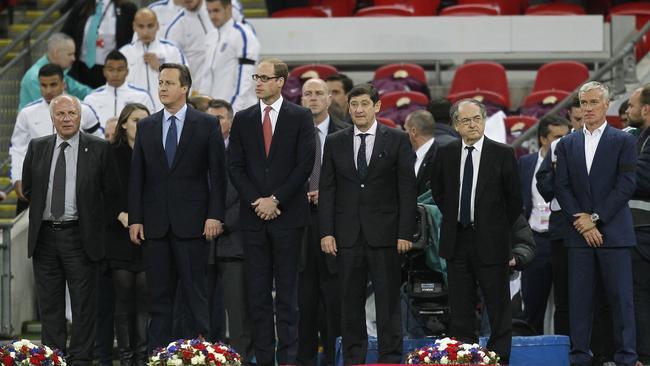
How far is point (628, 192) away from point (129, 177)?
3.73 meters

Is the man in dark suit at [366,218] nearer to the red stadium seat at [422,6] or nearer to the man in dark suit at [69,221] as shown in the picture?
the man in dark suit at [69,221]

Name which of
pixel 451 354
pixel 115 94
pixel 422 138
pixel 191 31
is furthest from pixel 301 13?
pixel 451 354

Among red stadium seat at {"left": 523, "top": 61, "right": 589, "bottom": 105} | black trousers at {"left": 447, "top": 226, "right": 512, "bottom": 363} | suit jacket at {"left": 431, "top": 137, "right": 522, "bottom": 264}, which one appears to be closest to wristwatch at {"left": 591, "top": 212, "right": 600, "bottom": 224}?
suit jacket at {"left": 431, "top": 137, "right": 522, "bottom": 264}

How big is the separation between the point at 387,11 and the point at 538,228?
6.92 metres

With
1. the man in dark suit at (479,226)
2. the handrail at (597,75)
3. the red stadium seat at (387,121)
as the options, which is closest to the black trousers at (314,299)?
the man in dark suit at (479,226)

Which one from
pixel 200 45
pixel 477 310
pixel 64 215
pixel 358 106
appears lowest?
pixel 477 310

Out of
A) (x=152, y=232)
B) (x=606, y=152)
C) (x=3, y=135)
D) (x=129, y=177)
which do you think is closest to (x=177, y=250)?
(x=152, y=232)

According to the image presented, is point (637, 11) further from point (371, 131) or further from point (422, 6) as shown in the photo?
point (371, 131)

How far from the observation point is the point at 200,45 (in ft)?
50.7

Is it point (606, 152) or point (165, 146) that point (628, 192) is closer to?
point (606, 152)

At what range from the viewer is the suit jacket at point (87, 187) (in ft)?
35.9

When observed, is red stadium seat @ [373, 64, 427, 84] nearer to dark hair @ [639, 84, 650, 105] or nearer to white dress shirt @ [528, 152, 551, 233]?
white dress shirt @ [528, 152, 551, 233]

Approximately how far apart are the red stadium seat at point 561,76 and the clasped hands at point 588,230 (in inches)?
→ 221

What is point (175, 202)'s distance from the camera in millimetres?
10422
